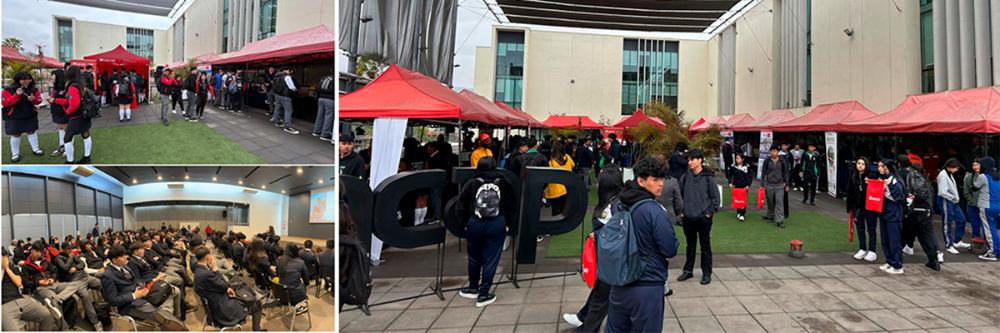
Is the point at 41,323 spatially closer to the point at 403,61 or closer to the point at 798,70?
the point at 403,61

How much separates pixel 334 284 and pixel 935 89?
16.6 meters

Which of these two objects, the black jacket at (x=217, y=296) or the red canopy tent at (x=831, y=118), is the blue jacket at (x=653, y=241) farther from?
the red canopy tent at (x=831, y=118)

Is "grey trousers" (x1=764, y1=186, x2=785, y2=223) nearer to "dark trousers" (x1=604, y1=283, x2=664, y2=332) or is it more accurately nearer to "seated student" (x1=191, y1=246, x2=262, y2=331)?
"dark trousers" (x1=604, y1=283, x2=664, y2=332)

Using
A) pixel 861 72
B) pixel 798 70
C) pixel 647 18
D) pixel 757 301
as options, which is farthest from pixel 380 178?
pixel 647 18

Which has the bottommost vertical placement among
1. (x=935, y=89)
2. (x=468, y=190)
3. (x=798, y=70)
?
(x=468, y=190)

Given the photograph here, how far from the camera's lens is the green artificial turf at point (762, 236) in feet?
23.0

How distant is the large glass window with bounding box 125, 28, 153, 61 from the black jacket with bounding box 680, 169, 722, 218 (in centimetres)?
470

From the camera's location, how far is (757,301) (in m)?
4.70

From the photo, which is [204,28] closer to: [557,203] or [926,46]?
[557,203]

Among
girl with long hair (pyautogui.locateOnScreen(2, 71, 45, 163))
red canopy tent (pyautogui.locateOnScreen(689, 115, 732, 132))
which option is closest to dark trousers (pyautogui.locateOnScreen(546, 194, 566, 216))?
girl with long hair (pyautogui.locateOnScreen(2, 71, 45, 163))

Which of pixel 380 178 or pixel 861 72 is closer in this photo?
pixel 380 178

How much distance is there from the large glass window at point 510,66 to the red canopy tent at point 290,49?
1383 inches

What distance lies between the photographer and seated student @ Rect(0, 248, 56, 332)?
6.02 feet

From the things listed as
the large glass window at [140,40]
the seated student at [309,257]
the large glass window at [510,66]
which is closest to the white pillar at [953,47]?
the seated student at [309,257]
